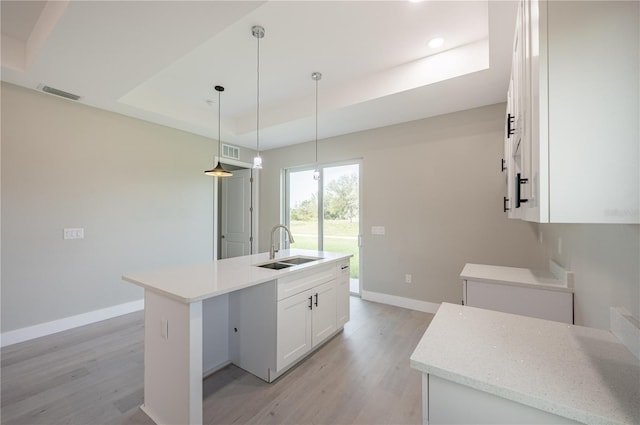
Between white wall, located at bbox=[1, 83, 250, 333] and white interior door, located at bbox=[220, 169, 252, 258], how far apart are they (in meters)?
1.30

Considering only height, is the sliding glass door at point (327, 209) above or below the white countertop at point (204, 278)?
above

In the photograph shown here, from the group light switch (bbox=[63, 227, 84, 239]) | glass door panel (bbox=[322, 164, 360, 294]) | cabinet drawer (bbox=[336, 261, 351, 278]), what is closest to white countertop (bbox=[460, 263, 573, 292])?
cabinet drawer (bbox=[336, 261, 351, 278])

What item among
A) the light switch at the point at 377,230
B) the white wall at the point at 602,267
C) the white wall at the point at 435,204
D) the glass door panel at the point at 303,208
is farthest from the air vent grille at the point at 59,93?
the white wall at the point at 602,267

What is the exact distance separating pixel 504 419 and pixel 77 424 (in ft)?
8.02

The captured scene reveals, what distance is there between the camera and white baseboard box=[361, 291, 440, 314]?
3619mm

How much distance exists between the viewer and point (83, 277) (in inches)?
128

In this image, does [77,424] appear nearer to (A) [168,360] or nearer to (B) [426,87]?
(A) [168,360]

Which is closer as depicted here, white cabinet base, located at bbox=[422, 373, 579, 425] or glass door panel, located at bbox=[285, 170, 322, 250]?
white cabinet base, located at bbox=[422, 373, 579, 425]

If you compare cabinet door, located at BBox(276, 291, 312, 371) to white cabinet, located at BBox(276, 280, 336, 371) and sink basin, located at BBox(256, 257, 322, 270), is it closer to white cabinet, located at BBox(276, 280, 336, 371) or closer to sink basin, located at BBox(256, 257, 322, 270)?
white cabinet, located at BBox(276, 280, 336, 371)

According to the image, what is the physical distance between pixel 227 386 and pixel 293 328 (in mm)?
656

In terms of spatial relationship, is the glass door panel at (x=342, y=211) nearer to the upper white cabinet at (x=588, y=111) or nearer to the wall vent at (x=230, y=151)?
the wall vent at (x=230, y=151)

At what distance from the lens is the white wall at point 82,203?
280cm

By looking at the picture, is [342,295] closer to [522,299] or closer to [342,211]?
[522,299]

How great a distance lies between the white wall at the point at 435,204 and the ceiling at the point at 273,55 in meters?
0.34
